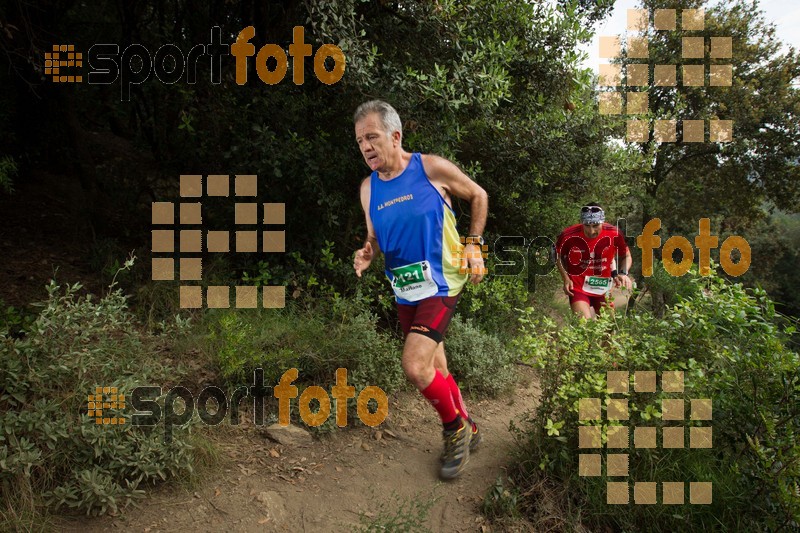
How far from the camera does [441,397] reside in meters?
3.65

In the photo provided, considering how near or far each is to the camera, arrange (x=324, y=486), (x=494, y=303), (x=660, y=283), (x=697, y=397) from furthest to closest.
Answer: (x=660, y=283)
(x=494, y=303)
(x=324, y=486)
(x=697, y=397)

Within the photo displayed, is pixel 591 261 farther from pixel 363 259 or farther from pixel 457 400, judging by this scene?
pixel 363 259

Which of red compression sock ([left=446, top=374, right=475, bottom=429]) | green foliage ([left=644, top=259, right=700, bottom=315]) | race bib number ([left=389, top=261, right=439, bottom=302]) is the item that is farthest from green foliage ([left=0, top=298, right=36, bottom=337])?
green foliage ([left=644, top=259, right=700, bottom=315])

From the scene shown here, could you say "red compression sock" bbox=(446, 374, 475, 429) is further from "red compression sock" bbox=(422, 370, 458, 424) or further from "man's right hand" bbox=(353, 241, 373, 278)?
"man's right hand" bbox=(353, 241, 373, 278)

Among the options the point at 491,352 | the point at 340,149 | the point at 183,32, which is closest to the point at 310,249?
the point at 340,149

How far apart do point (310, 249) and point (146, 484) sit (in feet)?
9.51

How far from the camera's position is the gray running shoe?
12.5ft

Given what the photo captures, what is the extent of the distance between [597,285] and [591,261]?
10.0 inches

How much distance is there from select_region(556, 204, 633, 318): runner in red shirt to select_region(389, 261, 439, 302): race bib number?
241cm

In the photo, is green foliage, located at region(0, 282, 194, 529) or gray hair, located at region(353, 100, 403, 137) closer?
green foliage, located at region(0, 282, 194, 529)

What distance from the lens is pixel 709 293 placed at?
12.3 ft

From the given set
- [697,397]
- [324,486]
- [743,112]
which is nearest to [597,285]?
[697,397]

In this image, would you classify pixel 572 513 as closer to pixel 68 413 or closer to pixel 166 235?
pixel 68 413

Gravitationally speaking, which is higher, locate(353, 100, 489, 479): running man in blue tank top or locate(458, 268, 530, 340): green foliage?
locate(353, 100, 489, 479): running man in blue tank top
